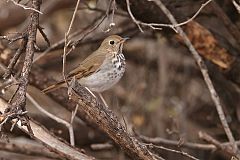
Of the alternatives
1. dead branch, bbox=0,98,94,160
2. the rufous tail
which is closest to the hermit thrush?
the rufous tail

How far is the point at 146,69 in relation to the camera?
657 cm

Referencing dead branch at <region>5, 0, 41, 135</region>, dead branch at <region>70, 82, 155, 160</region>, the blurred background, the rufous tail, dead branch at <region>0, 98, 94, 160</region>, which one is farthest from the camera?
the blurred background

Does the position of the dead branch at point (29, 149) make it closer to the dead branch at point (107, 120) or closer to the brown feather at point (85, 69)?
the brown feather at point (85, 69)

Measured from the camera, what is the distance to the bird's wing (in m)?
4.43

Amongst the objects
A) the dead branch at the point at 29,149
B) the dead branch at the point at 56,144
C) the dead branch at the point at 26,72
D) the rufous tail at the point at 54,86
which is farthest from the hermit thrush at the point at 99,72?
the dead branch at the point at 26,72

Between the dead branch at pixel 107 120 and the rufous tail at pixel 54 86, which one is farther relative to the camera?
the rufous tail at pixel 54 86

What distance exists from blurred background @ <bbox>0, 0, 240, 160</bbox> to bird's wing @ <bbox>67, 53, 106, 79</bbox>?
0.49 meters

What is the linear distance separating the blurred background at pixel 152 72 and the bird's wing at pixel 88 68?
0.49 meters

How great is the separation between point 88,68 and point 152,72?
86.7 inches

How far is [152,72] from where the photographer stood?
6.59 m

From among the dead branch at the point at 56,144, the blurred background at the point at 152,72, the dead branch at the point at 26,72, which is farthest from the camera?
the blurred background at the point at 152,72

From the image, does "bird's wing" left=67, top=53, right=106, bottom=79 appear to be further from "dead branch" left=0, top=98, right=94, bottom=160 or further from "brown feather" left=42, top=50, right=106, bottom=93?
"dead branch" left=0, top=98, right=94, bottom=160

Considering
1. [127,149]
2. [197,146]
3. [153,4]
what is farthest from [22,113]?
[197,146]

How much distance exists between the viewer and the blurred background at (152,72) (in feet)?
Answer: 16.2
